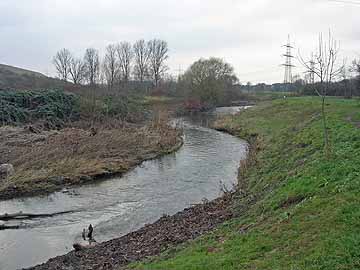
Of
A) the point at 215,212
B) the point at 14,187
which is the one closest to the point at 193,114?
the point at 14,187

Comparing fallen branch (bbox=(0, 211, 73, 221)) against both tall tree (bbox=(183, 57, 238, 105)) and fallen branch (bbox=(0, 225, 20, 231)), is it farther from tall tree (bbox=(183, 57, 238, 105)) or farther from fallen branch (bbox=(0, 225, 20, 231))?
tall tree (bbox=(183, 57, 238, 105))

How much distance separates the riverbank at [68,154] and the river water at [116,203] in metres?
1.21

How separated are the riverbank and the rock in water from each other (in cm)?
40

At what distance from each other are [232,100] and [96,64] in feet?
102

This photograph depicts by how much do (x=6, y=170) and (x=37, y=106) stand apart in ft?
75.4

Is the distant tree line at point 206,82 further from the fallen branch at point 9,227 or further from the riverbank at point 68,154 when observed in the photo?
the fallen branch at point 9,227

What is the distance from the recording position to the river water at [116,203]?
17.9 m

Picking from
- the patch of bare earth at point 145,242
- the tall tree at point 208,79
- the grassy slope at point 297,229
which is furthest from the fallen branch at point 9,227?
the tall tree at point 208,79

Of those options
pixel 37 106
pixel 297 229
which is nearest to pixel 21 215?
pixel 297 229

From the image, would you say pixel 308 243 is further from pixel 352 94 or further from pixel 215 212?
pixel 352 94

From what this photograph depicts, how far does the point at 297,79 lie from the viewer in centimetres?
11556

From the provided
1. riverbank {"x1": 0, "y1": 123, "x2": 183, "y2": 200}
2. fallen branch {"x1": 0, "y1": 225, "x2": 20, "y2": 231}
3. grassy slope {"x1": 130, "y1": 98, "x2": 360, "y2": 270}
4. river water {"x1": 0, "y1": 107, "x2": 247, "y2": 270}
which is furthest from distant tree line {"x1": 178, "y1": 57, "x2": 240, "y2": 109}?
grassy slope {"x1": 130, "y1": 98, "x2": 360, "y2": 270}

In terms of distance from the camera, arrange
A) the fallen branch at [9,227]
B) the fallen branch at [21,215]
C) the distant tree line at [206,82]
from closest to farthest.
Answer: the fallen branch at [9,227]
the fallen branch at [21,215]
the distant tree line at [206,82]

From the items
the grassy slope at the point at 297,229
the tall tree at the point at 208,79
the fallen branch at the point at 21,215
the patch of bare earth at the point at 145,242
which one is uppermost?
the tall tree at the point at 208,79
